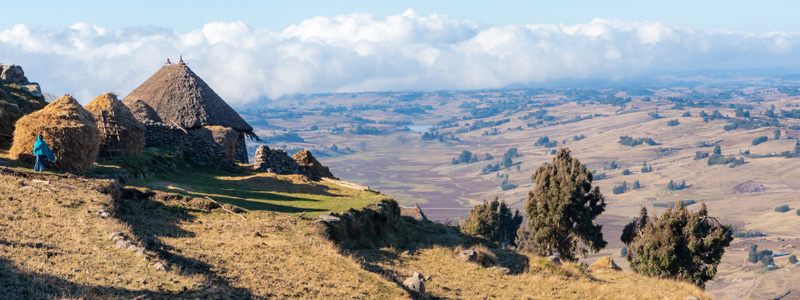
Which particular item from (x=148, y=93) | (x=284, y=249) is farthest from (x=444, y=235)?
(x=148, y=93)

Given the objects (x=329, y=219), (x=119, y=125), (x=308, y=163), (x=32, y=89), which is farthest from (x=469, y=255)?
(x=32, y=89)

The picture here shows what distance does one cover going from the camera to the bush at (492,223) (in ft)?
243

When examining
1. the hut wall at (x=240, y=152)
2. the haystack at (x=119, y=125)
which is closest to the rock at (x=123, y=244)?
the haystack at (x=119, y=125)

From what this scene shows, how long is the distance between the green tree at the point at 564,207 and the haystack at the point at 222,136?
66.0ft

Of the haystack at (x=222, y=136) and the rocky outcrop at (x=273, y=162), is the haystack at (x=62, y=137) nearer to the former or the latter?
the haystack at (x=222, y=136)

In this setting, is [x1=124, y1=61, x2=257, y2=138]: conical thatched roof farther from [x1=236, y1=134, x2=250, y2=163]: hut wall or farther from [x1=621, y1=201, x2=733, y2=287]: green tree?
[x1=621, y1=201, x2=733, y2=287]: green tree

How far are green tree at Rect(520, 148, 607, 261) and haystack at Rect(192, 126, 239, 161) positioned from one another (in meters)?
20.1

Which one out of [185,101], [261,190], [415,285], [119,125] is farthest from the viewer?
[185,101]

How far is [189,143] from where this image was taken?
38375 millimetres

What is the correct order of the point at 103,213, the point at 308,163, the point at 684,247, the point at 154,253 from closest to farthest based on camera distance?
the point at 154,253 → the point at 103,213 → the point at 684,247 → the point at 308,163

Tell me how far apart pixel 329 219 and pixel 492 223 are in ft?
167

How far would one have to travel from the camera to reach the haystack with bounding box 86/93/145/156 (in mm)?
32188

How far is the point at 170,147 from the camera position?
37.2 meters

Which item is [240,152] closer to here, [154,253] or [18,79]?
[18,79]
